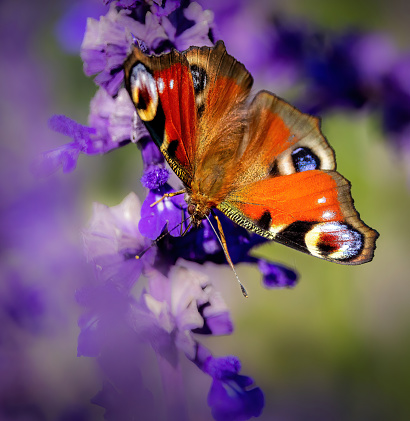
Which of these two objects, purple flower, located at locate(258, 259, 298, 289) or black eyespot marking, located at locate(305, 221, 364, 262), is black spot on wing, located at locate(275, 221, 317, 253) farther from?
purple flower, located at locate(258, 259, 298, 289)

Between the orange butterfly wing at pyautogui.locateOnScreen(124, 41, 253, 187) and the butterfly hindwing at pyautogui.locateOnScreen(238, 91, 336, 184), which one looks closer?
the orange butterfly wing at pyautogui.locateOnScreen(124, 41, 253, 187)

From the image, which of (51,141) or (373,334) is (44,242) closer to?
(51,141)

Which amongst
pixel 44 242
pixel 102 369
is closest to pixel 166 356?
pixel 102 369

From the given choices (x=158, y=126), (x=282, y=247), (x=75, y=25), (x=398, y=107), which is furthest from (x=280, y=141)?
(x=282, y=247)

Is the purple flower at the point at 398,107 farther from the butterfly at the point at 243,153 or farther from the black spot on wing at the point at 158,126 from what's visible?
the black spot on wing at the point at 158,126

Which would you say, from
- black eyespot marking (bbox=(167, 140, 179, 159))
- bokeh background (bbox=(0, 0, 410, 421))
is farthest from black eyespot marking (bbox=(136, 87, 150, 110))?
bokeh background (bbox=(0, 0, 410, 421))

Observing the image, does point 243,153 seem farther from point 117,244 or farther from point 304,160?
point 117,244

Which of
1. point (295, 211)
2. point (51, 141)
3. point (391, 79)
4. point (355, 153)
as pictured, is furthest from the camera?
point (355, 153)
